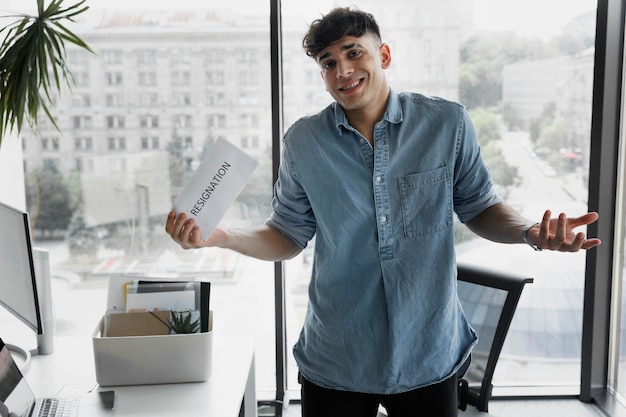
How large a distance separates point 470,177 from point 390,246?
29 centimetres

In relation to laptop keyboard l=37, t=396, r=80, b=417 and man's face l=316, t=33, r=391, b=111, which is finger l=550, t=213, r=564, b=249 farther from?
laptop keyboard l=37, t=396, r=80, b=417

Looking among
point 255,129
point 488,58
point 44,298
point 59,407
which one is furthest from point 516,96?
point 59,407

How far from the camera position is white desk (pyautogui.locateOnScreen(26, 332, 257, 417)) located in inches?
60.9

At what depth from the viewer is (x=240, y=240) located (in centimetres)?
169

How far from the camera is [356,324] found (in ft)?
5.07

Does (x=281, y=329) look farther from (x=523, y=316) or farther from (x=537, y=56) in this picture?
(x=537, y=56)

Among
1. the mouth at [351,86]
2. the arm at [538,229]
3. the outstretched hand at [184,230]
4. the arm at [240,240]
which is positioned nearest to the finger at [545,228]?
the arm at [538,229]

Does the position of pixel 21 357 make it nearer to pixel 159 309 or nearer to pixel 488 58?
pixel 159 309

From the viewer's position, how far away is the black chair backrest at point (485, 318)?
1.91 metres

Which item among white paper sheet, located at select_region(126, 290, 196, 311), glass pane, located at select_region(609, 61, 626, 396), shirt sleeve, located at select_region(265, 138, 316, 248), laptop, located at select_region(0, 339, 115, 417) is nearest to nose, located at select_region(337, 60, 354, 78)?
shirt sleeve, located at select_region(265, 138, 316, 248)

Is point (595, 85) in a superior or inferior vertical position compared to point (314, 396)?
superior

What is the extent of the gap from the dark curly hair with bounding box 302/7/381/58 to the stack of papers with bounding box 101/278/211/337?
0.73 meters

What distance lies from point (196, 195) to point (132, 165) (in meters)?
1.40

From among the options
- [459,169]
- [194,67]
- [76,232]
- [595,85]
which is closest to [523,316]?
[595,85]
